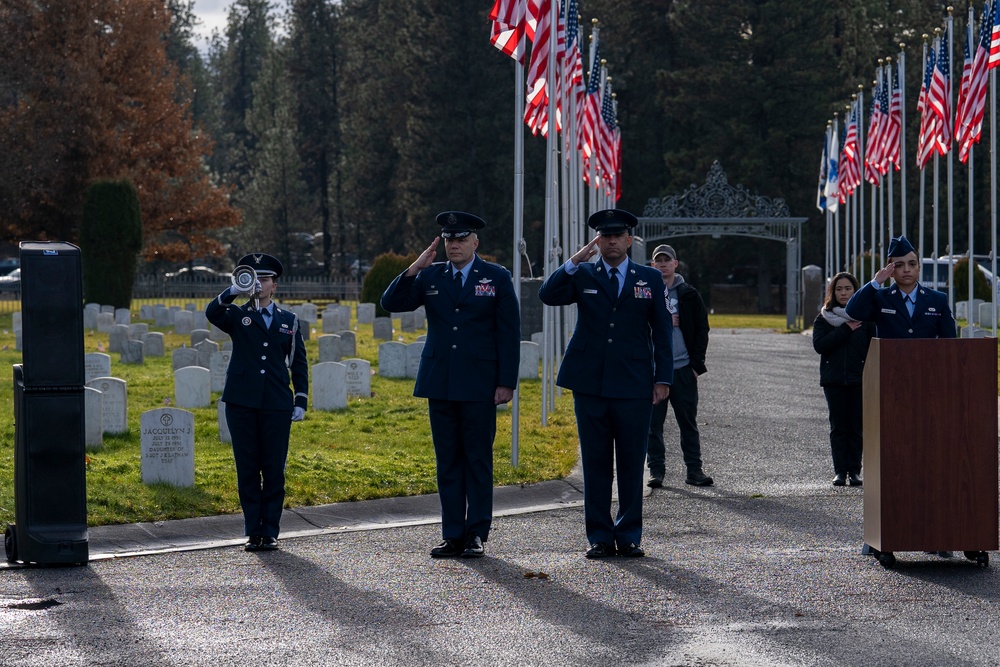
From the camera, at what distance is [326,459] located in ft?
39.5

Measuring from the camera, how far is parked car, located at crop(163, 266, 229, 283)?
206 ft

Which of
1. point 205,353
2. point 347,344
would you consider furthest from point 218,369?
point 347,344

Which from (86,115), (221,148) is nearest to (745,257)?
(86,115)

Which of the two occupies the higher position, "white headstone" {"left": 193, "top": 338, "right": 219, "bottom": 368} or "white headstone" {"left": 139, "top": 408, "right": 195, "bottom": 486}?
"white headstone" {"left": 193, "top": 338, "right": 219, "bottom": 368}

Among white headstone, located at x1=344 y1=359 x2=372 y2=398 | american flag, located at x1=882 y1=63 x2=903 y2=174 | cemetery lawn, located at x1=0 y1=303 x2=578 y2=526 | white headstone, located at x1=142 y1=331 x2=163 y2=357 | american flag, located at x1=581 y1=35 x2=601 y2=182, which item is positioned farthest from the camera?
american flag, located at x1=882 y1=63 x2=903 y2=174

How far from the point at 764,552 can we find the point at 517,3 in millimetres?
7207

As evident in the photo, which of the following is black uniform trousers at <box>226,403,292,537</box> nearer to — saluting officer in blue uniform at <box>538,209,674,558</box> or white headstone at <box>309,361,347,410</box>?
saluting officer in blue uniform at <box>538,209,674,558</box>

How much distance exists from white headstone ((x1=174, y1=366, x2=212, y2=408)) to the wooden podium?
1005 centimetres

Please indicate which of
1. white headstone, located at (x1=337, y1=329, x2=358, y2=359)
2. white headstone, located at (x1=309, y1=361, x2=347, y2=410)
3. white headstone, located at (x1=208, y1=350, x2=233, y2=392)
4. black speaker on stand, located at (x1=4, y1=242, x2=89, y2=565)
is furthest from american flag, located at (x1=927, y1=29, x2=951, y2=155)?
black speaker on stand, located at (x1=4, y1=242, x2=89, y2=565)

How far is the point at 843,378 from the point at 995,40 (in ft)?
35.6

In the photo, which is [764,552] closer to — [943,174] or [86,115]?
[86,115]

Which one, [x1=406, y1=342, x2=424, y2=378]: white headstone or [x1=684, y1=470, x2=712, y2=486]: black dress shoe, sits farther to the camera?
[x1=406, y1=342, x2=424, y2=378]: white headstone

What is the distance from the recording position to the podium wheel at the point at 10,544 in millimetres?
8273

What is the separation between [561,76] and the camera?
18.2 meters
